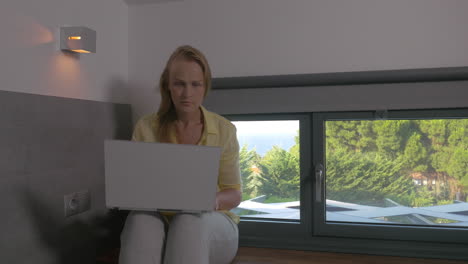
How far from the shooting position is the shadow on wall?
129cm

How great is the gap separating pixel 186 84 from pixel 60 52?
50 centimetres

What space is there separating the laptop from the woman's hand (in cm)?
21

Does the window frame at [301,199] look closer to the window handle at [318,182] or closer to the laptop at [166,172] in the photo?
the window handle at [318,182]

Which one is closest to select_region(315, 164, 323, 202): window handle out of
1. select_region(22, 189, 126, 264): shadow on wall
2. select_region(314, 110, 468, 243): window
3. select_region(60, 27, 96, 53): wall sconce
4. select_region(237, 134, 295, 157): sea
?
select_region(314, 110, 468, 243): window

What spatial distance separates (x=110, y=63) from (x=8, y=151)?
2.38 ft

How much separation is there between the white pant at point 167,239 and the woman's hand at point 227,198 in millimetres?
154

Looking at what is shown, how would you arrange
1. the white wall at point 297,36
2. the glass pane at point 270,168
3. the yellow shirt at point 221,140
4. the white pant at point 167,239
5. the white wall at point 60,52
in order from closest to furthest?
the white pant at point 167,239 → the white wall at point 60,52 → the yellow shirt at point 221,140 → the white wall at point 297,36 → the glass pane at point 270,168

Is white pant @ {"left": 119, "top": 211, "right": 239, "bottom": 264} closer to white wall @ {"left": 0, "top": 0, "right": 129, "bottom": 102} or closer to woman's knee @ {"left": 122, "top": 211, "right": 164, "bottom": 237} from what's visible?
woman's knee @ {"left": 122, "top": 211, "right": 164, "bottom": 237}

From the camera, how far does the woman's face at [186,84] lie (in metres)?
1.42

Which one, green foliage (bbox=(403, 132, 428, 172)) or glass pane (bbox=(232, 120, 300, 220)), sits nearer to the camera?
green foliage (bbox=(403, 132, 428, 172))

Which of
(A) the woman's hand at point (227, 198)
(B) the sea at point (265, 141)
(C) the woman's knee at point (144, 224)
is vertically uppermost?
(B) the sea at point (265, 141)

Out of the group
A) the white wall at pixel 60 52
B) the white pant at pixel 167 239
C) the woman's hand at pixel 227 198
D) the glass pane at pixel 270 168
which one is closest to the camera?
the white pant at pixel 167 239

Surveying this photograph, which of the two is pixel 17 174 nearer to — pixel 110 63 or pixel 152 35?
pixel 110 63

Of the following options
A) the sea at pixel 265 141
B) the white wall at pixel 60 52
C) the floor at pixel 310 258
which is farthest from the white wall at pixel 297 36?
the floor at pixel 310 258
